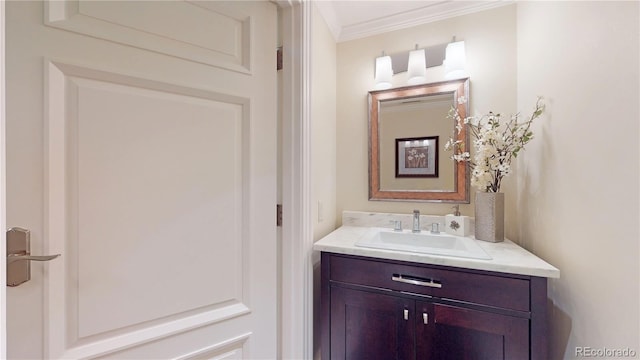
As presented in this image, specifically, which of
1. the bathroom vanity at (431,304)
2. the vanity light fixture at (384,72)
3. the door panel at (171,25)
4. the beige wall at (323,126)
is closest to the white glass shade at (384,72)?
the vanity light fixture at (384,72)

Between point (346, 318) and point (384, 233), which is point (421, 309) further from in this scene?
point (384, 233)

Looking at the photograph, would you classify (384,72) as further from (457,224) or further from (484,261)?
(484,261)

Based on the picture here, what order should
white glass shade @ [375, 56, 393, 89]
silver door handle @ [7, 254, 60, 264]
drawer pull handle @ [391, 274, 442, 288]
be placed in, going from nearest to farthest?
1. silver door handle @ [7, 254, 60, 264]
2. drawer pull handle @ [391, 274, 442, 288]
3. white glass shade @ [375, 56, 393, 89]

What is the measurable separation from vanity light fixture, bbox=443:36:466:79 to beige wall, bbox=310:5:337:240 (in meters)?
0.72

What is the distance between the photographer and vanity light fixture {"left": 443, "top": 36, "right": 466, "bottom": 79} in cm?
152

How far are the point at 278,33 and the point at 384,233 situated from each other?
3.95ft

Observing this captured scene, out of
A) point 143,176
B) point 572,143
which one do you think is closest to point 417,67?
point 572,143

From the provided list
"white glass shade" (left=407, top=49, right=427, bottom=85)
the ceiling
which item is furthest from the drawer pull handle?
the ceiling

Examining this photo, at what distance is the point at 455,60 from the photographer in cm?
153

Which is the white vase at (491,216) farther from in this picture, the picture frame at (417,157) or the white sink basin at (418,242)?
the picture frame at (417,157)

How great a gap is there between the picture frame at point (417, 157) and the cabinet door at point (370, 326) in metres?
0.84

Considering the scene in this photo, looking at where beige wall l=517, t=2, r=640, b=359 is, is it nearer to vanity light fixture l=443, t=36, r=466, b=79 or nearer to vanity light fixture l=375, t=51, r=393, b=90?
vanity light fixture l=443, t=36, r=466, b=79

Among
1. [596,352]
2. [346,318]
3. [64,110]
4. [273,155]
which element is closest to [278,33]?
[273,155]

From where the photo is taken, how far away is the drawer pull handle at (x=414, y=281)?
42.6 inches
